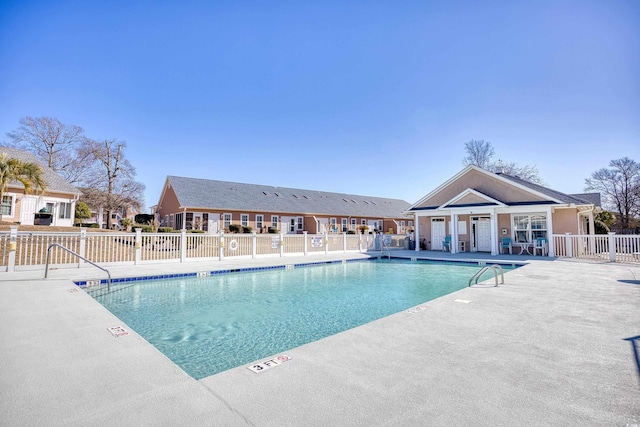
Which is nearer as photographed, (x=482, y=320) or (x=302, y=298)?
(x=482, y=320)

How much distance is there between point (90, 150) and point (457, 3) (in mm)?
32759

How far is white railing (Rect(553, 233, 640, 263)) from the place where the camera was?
1274 cm

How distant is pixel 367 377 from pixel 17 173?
19.6m

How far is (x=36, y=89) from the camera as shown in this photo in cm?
1931

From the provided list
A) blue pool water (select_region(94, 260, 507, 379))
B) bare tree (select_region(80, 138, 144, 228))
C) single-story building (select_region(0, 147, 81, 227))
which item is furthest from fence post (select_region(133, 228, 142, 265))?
bare tree (select_region(80, 138, 144, 228))

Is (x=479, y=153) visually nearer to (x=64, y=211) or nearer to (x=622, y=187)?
(x=622, y=187)

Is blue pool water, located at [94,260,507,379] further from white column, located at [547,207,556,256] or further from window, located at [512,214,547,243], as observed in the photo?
window, located at [512,214,547,243]

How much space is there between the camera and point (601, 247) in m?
15.0

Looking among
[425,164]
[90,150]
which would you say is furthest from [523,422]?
[90,150]

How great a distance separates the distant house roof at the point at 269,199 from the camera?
26453 mm

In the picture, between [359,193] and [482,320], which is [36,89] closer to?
[482,320]

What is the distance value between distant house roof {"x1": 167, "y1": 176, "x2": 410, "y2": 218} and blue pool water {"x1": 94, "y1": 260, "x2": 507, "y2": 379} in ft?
56.0

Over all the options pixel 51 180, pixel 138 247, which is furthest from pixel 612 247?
pixel 51 180

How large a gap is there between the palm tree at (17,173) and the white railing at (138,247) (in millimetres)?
3971
